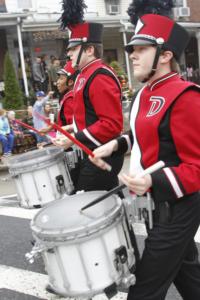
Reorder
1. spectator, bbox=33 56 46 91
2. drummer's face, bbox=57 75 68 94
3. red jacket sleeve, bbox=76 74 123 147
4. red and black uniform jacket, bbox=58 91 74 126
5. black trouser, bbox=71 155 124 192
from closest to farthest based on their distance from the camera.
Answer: red jacket sleeve, bbox=76 74 123 147 → black trouser, bbox=71 155 124 192 → red and black uniform jacket, bbox=58 91 74 126 → drummer's face, bbox=57 75 68 94 → spectator, bbox=33 56 46 91

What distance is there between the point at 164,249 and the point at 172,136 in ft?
1.77

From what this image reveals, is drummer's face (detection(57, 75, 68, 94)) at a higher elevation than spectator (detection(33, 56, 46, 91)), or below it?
higher

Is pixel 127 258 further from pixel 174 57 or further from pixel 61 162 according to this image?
pixel 61 162

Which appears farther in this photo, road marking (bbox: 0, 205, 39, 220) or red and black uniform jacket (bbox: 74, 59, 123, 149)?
road marking (bbox: 0, 205, 39, 220)

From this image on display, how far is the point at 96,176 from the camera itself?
3562mm

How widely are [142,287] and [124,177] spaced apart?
0.55 metres

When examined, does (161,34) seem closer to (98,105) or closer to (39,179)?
(98,105)

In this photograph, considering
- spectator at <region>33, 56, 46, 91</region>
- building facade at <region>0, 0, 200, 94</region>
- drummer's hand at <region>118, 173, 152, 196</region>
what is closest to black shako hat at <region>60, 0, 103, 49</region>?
drummer's hand at <region>118, 173, 152, 196</region>

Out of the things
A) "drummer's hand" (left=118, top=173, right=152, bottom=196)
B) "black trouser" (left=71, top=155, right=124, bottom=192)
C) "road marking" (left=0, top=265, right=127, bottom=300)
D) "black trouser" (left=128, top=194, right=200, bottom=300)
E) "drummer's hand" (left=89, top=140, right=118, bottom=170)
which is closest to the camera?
"drummer's hand" (left=118, top=173, right=152, bottom=196)

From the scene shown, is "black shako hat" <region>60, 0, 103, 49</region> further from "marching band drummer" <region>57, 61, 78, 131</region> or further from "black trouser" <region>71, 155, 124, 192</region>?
"black trouser" <region>71, 155, 124, 192</region>

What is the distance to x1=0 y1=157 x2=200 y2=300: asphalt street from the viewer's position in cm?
373

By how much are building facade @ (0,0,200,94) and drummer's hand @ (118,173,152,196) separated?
1410cm

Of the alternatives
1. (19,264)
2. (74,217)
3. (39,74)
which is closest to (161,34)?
(74,217)

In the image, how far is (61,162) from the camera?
3.71m
